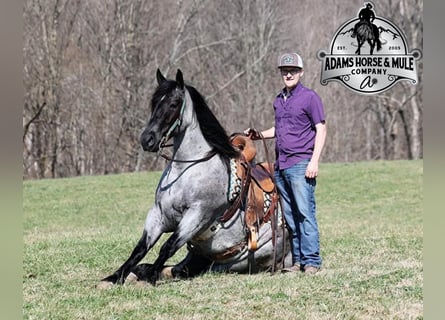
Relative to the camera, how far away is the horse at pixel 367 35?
36.3ft

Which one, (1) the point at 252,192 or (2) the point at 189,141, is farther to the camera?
(1) the point at 252,192

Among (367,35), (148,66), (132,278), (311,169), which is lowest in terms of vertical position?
(132,278)

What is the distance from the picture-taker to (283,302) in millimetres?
4516

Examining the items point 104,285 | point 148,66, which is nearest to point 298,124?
point 104,285

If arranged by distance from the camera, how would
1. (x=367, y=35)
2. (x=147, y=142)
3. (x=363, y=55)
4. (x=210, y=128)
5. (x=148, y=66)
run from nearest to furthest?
1. (x=147, y=142)
2. (x=210, y=128)
3. (x=363, y=55)
4. (x=367, y=35)
5. (x=148, y=66)

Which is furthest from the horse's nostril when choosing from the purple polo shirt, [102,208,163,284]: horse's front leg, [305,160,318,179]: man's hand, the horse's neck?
Answer: [305,160,318,179]: man's hand

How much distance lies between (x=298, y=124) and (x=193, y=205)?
127cm

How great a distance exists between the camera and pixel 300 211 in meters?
5.80

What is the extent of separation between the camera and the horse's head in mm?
5094

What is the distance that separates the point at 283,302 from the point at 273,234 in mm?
1397

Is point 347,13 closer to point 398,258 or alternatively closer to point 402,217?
point 402,217

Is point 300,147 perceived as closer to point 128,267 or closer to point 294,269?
point 294,269

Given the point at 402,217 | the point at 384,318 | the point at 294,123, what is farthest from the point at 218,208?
the point at 402,217

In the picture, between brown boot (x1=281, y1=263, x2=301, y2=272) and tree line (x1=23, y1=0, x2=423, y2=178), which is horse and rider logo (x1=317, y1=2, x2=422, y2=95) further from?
tree line (x1=23, y1=0, x2=423, y2=178)
